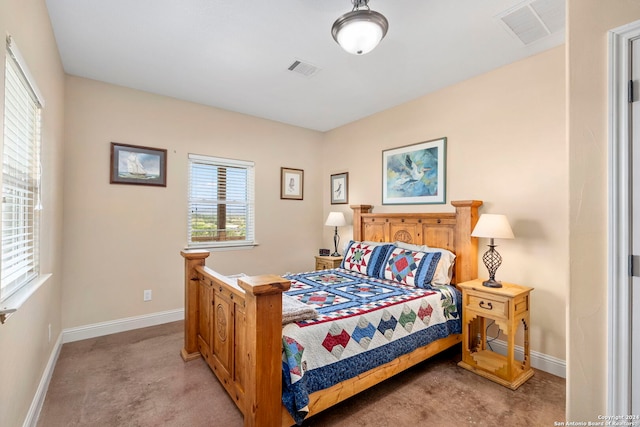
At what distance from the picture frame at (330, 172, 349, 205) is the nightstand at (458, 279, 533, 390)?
2238mm

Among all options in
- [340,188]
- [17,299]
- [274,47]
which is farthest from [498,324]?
[17,299]

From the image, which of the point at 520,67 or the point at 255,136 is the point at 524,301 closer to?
the point at 520,67

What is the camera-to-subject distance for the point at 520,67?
2.63 m

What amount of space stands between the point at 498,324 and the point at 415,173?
1.79 m

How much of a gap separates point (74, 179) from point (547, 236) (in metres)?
4.47

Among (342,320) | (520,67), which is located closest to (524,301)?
(342,320)

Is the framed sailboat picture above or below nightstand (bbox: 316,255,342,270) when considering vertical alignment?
above

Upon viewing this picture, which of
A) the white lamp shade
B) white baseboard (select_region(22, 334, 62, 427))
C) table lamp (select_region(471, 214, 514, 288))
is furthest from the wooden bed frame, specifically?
the white lamp shade

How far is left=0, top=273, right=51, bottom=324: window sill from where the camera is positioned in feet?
4.05

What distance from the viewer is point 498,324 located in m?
2.35

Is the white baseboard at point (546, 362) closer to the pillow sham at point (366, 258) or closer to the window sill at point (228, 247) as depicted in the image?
the pillow sham at point (366, 258)

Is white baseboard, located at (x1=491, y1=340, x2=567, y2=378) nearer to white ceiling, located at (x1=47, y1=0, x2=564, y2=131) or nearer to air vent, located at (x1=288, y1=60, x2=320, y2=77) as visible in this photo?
white ceiling, located at (x1=47, y1=0, x2=564, y2=131)

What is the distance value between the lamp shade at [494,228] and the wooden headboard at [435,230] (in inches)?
12.4

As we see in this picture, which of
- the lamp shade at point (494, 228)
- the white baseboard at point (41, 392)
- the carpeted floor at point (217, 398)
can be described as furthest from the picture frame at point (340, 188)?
the white baseboard at point (41, 392)
